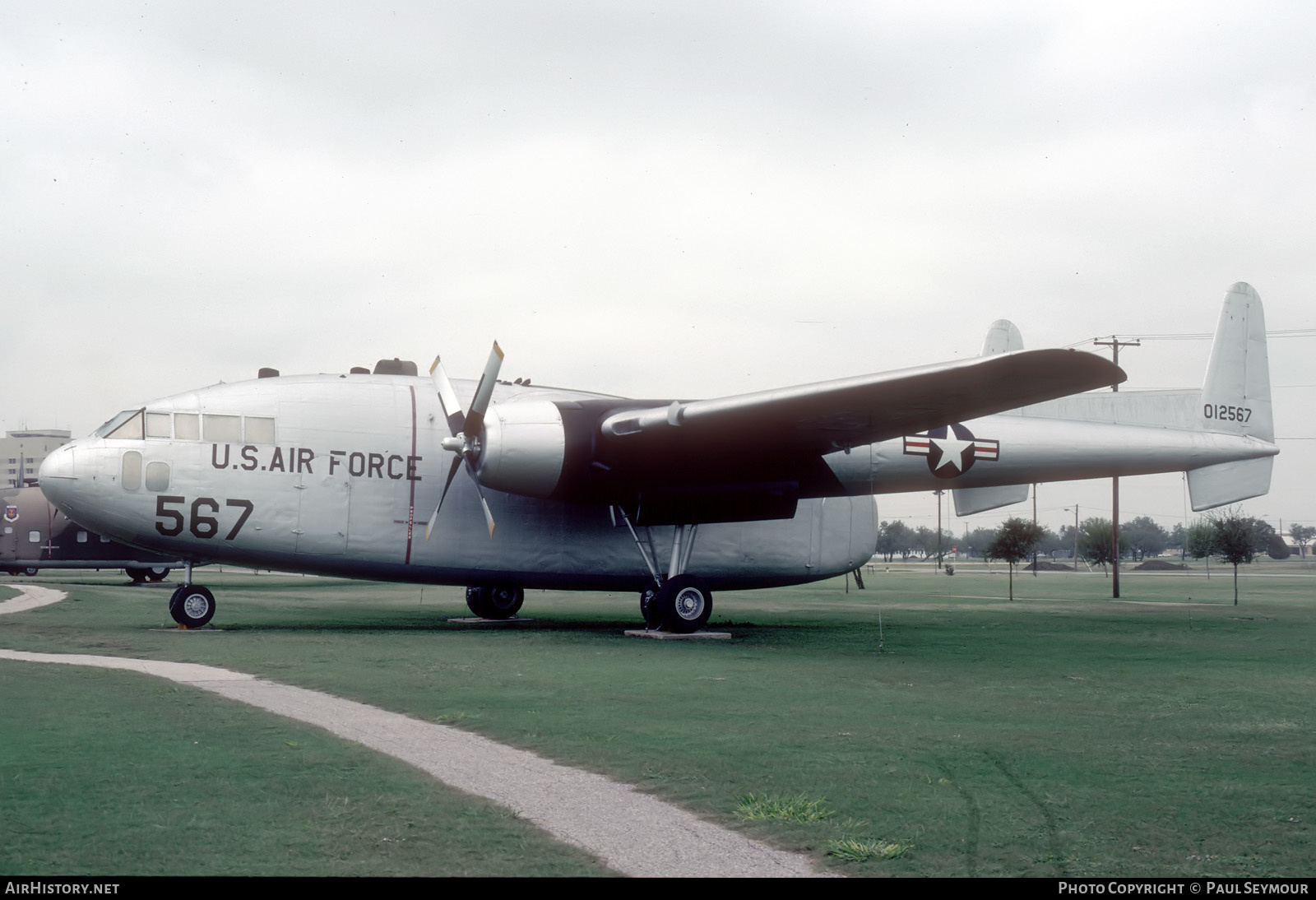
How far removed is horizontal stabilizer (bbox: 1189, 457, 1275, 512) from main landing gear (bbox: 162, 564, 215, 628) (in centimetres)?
2134

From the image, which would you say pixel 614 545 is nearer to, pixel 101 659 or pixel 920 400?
pixel 920 400

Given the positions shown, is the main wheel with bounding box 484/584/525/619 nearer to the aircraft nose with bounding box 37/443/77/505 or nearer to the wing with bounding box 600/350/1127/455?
the wing with bounding box 600/350/1127/455

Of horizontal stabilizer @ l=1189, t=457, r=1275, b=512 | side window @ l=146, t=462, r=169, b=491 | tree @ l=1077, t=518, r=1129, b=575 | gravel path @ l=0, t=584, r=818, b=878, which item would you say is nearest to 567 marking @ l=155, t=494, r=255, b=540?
side window @ l=146, t=462, r=169, b=491

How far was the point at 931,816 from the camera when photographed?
636 centimetres

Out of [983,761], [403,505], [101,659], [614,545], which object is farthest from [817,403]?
[101,659]

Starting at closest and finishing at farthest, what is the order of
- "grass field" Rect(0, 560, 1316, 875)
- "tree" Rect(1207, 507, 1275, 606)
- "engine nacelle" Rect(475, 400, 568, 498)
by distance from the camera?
"grass field" Rect(0, 560, 1316, 875) < "engine nacelle" Rect(475, 400, 568, 498) < "tree" Rect(1207, 507, 1275, 606)

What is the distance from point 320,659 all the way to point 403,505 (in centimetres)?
561

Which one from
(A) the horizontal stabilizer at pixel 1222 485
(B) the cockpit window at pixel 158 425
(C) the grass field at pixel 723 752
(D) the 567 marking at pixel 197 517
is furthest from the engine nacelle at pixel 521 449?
(A) the horizontal stabilizer at pixel 1222 485

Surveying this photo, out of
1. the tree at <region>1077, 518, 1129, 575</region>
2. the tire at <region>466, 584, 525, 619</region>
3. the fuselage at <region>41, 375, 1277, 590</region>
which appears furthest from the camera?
the tree at <region>1077, 518, 1129, 575</region>

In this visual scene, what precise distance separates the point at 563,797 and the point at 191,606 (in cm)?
1439

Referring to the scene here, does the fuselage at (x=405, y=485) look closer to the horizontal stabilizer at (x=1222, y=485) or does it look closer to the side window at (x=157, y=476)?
the side window at (x=157, y=476)

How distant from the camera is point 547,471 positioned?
18.0 m

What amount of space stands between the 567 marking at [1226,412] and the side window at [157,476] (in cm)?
2226

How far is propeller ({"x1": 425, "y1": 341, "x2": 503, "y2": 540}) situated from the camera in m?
18.0
